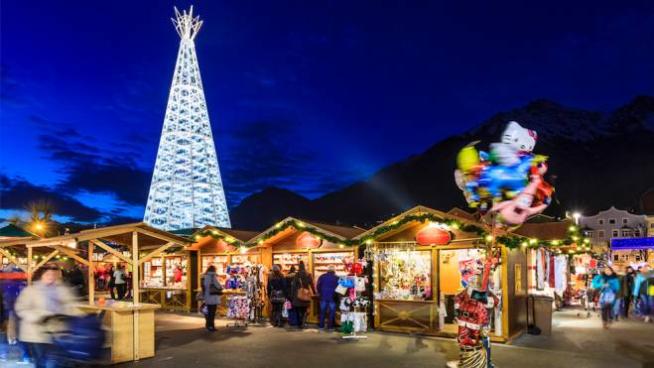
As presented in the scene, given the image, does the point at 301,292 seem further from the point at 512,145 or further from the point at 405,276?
the point at 512,145

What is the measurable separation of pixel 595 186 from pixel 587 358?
126418 mm

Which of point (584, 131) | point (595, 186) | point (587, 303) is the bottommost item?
point (587, 303)

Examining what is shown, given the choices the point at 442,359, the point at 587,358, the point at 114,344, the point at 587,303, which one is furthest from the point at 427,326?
the point at 587,303

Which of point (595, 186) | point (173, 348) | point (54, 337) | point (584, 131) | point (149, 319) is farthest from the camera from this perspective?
point (584, 131)

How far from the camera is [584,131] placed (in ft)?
521

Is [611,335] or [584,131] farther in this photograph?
[584,131]

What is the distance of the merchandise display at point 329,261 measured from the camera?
548 inches

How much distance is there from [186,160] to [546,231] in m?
32.3

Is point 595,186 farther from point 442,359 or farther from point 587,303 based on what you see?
point 442,359

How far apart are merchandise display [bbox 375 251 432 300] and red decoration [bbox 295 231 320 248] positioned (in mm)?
2067

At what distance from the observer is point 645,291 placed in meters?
12.9

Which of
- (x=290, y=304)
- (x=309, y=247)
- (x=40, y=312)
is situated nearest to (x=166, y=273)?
(x=309, y=247)

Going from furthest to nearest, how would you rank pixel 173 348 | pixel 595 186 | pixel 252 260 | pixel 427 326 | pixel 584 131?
pixel 584 131 < pixel 595 186 < pixel 252 260 < pixel 427 326 < pixel 173 348

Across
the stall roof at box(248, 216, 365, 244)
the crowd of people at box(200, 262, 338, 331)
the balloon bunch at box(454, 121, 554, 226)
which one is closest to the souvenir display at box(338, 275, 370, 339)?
the crowd of people at box(200, 262, 338, 331)
